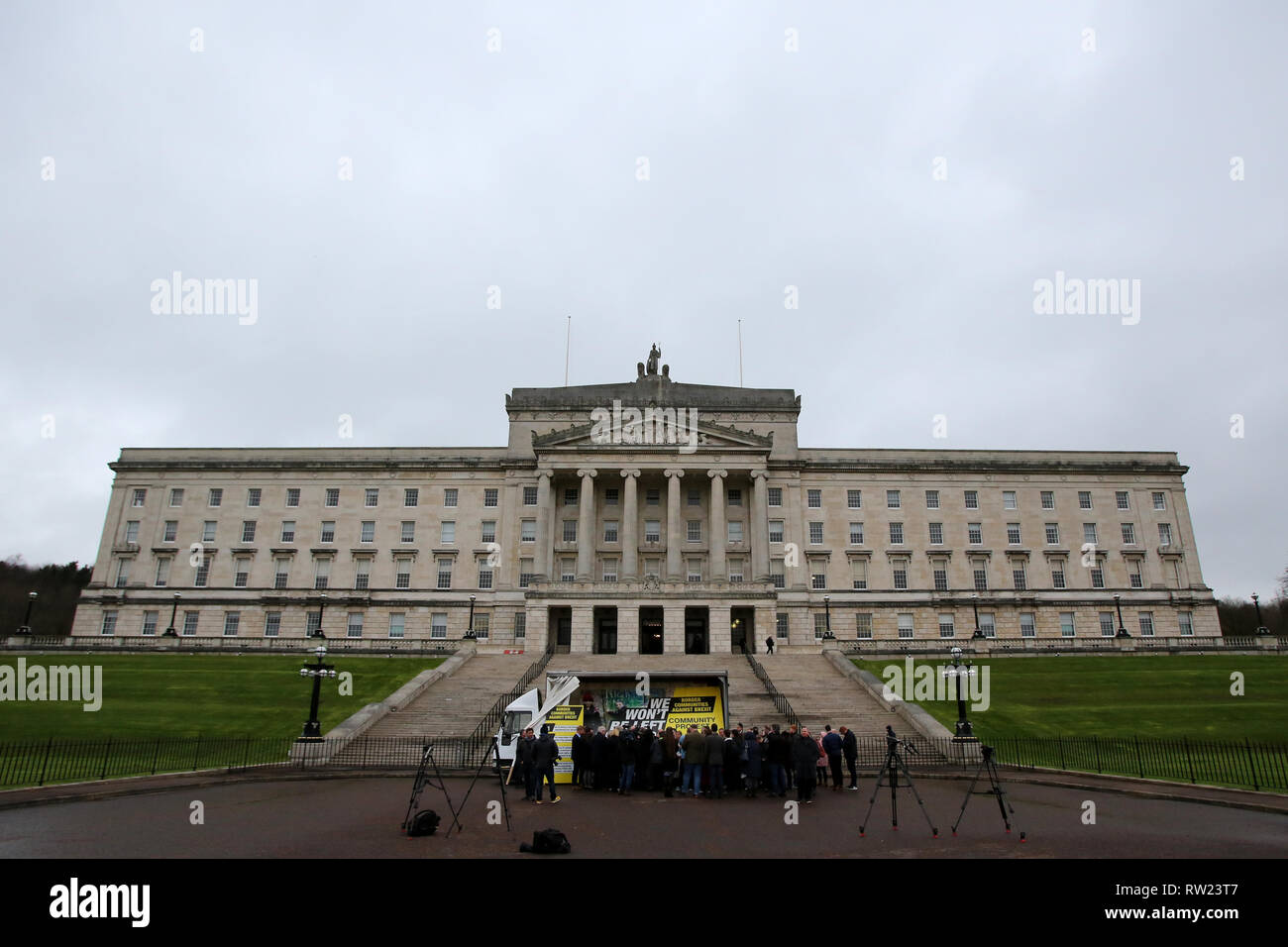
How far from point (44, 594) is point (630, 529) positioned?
77489 millimetres

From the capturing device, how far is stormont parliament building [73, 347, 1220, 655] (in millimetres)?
59656

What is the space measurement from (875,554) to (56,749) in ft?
175

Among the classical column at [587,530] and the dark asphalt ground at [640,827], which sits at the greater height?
the classical column at [587,530]

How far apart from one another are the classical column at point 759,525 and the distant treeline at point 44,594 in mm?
66386

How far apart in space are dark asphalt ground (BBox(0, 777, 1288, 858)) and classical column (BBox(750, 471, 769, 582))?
37.5 meters

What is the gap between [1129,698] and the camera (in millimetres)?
35156

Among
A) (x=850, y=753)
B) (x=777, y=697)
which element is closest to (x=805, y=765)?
(x=850, y=753)

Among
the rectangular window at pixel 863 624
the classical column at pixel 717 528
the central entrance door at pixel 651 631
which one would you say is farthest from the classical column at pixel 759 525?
the rectangular window at pixel 863 624

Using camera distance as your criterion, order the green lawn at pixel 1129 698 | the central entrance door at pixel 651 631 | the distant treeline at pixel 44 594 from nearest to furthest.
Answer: the green lawn at pixel 1129 698, the central entrance door at pixel 651 631, the distant treeline at pixel 44 594

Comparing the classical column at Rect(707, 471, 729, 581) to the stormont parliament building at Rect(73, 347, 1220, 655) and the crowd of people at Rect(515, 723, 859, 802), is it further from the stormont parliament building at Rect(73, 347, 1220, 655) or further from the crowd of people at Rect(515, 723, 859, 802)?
the crowd of people at Rect(515, 723, 859, 802)

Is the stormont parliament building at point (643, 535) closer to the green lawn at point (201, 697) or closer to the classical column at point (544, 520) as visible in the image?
the classical column at point (544, 520)

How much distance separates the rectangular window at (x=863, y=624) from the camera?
59.9m

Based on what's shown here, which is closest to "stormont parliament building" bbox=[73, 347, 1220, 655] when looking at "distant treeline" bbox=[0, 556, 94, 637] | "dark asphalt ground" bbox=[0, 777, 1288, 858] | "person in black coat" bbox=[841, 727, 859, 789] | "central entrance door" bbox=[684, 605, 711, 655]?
"central entrance door" bbox=[684, 605, 711, 655]
